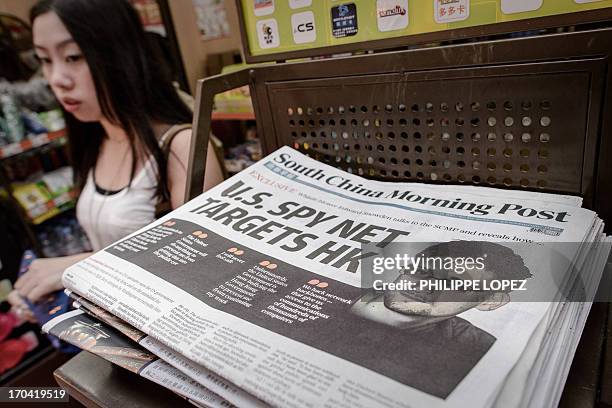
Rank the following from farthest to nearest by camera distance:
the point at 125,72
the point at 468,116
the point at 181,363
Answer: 1. the point at 125,72
2. the point at 468,116
3. the point at 181,363

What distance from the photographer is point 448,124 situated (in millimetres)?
511

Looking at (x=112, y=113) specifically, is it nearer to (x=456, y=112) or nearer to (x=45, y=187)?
(x=456, y=112)

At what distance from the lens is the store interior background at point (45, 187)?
1835mm

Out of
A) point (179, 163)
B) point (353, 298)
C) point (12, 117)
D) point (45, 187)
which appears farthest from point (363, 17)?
point (45, 187)

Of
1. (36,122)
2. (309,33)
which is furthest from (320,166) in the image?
(36,122)

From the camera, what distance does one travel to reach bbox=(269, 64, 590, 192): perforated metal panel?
44 cm

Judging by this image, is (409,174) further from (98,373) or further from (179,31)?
(179,31)

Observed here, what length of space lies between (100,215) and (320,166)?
77 cm

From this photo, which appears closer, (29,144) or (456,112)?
(456,112)

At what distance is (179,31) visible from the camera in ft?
7.62

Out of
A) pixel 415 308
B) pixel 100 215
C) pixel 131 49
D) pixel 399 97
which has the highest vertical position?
pixel 131 49

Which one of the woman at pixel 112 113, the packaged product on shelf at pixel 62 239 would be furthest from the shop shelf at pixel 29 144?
the woman at pixel 112 113

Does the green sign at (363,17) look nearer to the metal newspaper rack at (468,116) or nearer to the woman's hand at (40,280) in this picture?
the metal newspaper rack at (468,116)

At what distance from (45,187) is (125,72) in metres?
1.15
